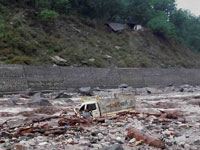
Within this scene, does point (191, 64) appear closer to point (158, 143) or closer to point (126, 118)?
point (126, 118)

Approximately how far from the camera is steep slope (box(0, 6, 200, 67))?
2983cm

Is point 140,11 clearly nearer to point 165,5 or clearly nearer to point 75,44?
point 165,5

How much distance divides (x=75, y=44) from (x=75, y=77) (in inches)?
447

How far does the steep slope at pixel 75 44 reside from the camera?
29828 millimetres

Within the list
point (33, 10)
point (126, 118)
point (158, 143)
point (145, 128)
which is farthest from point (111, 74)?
point (158, 143)

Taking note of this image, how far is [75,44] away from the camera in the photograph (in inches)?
1438

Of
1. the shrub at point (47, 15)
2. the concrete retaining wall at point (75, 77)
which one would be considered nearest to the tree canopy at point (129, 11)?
the shrub at point (47, 15)

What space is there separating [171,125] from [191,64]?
42.5 meters

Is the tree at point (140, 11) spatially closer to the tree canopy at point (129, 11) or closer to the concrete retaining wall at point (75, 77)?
the tree canopy at point (129, 11)

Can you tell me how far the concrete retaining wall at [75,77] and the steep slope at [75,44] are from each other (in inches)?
153

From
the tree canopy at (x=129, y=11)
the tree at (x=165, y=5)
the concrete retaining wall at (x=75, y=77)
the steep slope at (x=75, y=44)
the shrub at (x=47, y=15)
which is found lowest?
the concrete retaining wall at (x=75, y=77)

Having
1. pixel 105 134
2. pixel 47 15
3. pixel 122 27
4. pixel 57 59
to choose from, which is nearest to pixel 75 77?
pixel 57 59

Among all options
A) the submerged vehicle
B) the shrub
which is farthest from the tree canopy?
the submerged vehicle

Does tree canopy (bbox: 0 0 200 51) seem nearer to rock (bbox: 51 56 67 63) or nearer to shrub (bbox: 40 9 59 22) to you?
shrub (bbox: 40 9 59 22)
